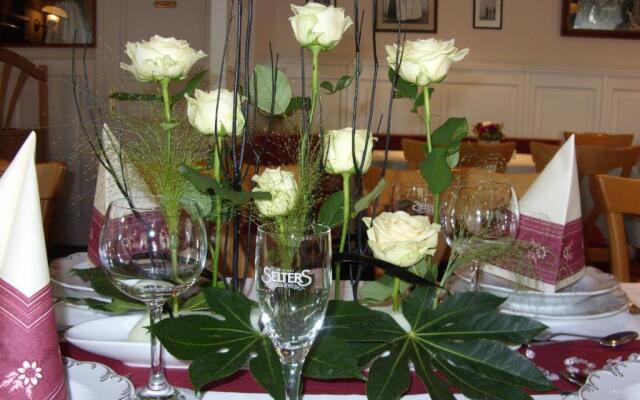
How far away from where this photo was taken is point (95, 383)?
2.56ft

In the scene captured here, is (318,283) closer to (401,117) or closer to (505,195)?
(505,195)

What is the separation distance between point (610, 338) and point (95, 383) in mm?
682

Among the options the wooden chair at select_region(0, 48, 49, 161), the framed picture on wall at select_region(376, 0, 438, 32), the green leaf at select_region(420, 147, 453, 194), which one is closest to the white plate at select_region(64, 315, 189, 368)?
the green leaf at select_region(420, 147, 453, 194)

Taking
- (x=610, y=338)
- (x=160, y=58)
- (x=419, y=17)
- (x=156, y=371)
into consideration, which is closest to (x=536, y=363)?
(x=610, y=338)

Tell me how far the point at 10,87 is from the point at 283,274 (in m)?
4.66

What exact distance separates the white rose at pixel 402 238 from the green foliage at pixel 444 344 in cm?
7

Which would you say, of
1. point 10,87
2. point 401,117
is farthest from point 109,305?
point 401,117

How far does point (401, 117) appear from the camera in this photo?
6273 millimetres

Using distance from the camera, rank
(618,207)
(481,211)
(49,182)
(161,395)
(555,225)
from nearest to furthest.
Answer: (161,395), (481,211), (555,225), (49,182), (618,207)

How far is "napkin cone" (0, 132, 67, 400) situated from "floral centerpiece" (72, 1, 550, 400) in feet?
0.33

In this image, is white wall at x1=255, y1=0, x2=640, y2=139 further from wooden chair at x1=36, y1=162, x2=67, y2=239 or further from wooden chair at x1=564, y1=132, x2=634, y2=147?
wooden chair at x1=36, y1=162, x2=67, y2=239

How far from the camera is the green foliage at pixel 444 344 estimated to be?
2.38 ft

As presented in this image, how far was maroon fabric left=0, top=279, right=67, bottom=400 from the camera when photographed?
2.18ft

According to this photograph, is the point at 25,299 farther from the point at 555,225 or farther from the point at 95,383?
the point at 555,225
